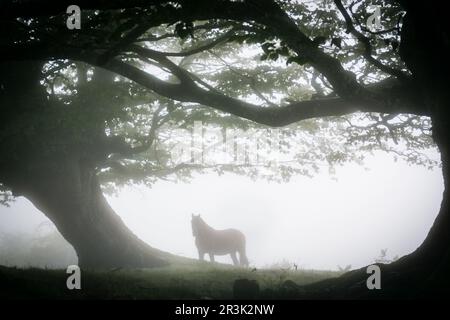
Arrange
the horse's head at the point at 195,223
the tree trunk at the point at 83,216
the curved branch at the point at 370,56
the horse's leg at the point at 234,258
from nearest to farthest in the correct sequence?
1. the curved branch at the point at 370,56
2. the tree trunk at the point at 83,216
3. the horse's head at the point at 195,223
4. the horse's leg at the point at 234,258

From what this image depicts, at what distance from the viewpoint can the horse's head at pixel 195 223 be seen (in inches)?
490

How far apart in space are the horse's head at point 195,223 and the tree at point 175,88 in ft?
6.58

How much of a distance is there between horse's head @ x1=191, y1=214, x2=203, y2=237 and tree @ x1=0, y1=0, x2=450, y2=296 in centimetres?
201

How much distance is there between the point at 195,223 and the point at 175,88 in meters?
6.68

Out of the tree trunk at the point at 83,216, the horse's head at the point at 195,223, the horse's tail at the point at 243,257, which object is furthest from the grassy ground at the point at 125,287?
the horse's tail at the point at 243,257

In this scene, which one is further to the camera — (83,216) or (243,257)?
(243,257)

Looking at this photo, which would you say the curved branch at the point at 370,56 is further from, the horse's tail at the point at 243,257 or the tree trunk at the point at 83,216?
the tree trunk at the point at 83,216

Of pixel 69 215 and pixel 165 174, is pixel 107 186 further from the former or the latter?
pixel 69 215

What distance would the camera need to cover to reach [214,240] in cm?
1269

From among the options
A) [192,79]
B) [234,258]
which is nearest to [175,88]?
[192,79]

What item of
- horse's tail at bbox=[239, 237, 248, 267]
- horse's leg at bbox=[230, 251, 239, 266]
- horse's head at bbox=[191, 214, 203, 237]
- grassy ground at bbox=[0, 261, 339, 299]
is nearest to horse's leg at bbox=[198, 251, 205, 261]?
horse's head at bbox=[191, 214, 203, 237]

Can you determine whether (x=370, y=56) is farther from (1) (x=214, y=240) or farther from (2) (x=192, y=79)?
(1) (x=214, y=240)

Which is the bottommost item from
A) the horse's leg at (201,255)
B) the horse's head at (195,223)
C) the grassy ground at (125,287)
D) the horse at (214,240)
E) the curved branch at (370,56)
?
the grassy ground at (125,287)
